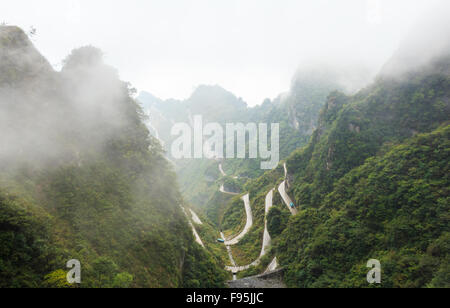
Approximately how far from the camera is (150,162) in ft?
112

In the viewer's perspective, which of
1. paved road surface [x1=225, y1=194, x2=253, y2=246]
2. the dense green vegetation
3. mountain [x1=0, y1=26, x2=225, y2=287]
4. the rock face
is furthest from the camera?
paved road surface [x1=225, y1=194, x2=253, y2=246]

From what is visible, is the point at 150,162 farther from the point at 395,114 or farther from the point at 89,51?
the point at 395,114

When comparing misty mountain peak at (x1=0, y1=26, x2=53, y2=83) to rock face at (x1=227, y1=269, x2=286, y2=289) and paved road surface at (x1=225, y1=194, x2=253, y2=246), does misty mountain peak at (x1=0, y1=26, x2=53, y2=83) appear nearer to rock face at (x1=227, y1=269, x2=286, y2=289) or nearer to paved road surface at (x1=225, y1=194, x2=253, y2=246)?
rock face at (x1=227, y1=269, x2=286, y2=289)

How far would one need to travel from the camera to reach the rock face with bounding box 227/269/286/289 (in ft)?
102

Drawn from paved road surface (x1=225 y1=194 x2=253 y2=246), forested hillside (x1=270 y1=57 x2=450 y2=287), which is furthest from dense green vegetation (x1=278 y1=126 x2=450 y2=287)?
paved road surface (x1=225 y1=194 x2=253 y2=246)

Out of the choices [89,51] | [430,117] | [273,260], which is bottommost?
[273,260]

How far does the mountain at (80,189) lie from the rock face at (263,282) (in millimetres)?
3655

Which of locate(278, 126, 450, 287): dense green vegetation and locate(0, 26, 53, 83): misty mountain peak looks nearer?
locate(0, 26, 53, 83): misty mountain peak

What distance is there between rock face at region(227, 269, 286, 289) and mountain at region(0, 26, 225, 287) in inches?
144

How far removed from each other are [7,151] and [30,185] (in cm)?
396

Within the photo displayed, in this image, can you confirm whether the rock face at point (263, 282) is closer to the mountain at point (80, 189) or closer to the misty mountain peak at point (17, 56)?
the mountain at point (80, 189)

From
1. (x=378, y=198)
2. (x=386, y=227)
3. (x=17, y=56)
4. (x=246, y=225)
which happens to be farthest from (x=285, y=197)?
(x=17, y=56)

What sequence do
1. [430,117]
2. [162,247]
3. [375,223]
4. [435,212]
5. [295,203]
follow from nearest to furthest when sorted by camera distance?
[162,247] < [435,212] < [375,223] < [430,117] < [295,203]
